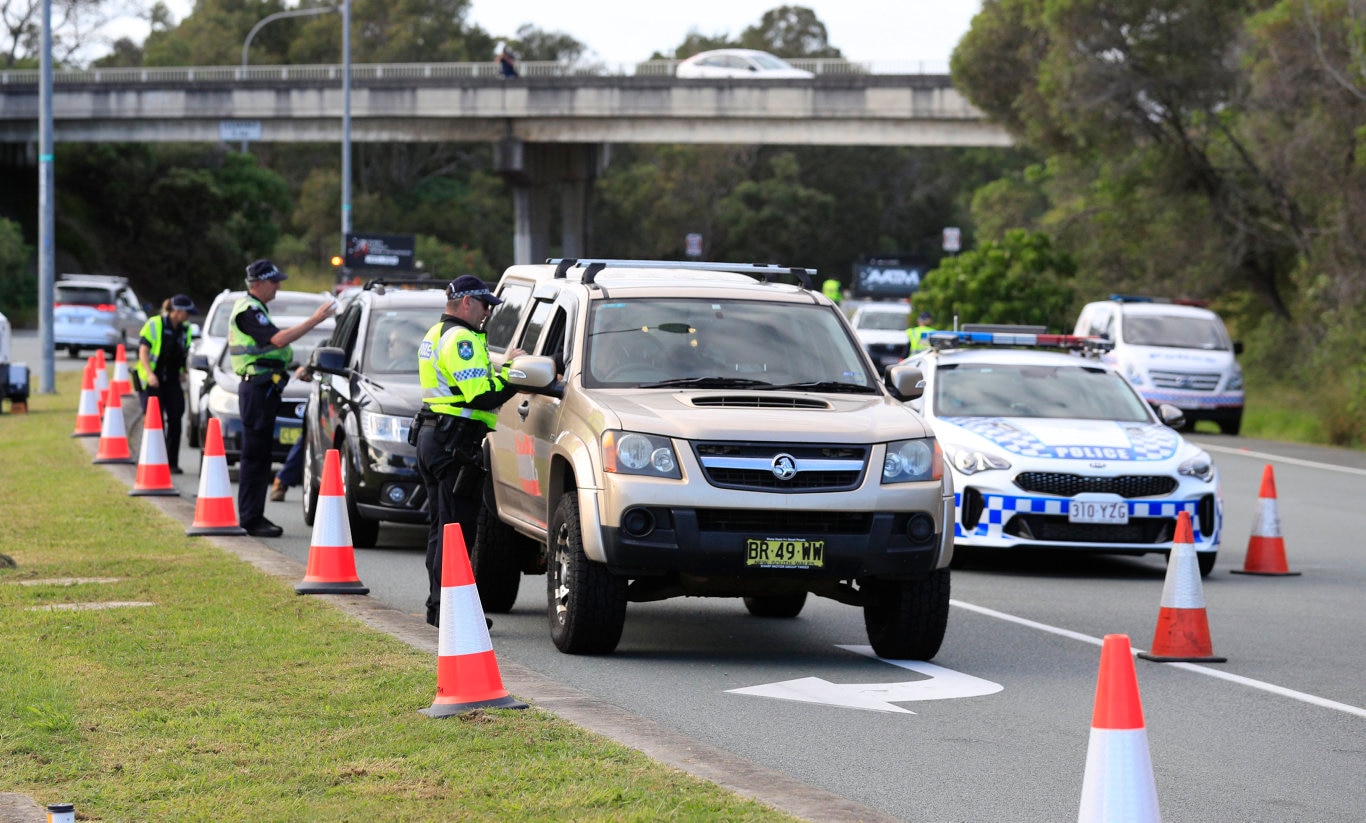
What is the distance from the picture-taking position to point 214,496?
1403cm

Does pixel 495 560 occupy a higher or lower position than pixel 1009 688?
higher

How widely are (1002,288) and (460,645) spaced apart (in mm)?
38504

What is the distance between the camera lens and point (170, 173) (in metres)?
78.1

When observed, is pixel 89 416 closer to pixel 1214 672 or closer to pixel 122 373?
pixel 122 373

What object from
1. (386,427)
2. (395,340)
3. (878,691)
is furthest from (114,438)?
(878,691)

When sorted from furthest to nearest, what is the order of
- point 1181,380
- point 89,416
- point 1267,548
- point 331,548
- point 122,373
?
1. point 1181,380
2. point 122,373
3. point 89,416
4. point 1267,548
5. point 331,548

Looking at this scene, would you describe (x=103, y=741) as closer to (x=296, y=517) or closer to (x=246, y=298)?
(x=246, y=298)

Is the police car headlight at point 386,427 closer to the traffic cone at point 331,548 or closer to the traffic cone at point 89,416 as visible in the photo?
the traffic cone at point 331,548

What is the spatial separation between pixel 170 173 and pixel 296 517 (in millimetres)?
64889

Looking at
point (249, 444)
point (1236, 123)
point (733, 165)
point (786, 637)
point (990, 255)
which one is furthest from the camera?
point (733, 165)

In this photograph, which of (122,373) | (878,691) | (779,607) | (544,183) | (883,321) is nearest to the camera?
(878,691)

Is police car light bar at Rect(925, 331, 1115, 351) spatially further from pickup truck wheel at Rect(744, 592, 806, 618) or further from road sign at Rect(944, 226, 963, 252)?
road sign at Rect(944, 226, 963, 252)

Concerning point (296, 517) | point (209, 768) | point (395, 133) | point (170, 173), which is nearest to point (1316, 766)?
point (209, 768)

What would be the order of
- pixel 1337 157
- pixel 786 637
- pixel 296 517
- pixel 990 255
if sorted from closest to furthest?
pixel 786 637, pixel 296 517, pixel 1337 157, pixel 990 255
